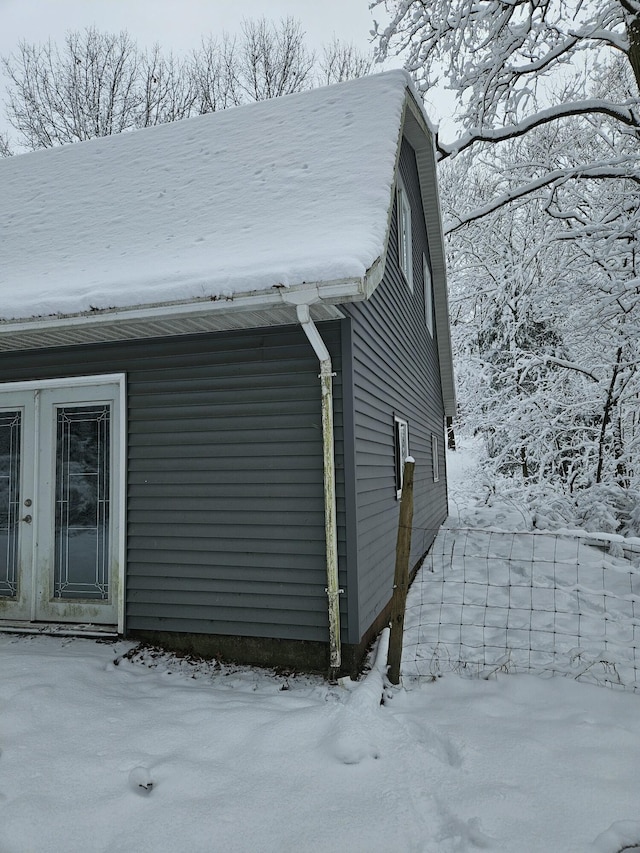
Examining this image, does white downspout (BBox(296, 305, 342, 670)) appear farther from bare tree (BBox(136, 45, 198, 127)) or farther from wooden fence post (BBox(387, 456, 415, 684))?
bare tree (BBox(136, 45, 198, 127))

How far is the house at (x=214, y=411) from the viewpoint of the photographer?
422 centimetres

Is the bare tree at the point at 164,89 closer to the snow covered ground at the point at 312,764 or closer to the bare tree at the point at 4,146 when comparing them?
the bare tree at the point at 4,146

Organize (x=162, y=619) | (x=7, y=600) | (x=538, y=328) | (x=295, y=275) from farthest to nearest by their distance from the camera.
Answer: (x=538, y=328) → (x=7, y=600) → (x=162, y=619) → (x=295, y=275)

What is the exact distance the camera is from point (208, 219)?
5.26m

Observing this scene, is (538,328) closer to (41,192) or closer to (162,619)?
(41,192)

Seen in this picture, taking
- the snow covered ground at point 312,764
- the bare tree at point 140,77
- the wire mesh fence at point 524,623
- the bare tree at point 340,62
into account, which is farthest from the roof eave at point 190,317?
the bare tree at point 340,62

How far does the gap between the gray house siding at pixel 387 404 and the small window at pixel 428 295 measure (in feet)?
1.26

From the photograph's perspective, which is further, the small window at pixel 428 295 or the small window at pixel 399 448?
the small window at pixel 428 295

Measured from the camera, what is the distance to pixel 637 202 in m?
8.48

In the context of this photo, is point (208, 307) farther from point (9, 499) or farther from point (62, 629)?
point (62, 629)

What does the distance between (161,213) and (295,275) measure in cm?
259

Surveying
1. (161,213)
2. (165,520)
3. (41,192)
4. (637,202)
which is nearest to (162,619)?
(165,520)

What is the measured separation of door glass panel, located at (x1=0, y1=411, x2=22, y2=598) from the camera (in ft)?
17.4

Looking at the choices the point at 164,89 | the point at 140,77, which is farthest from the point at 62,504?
the point at 164,89
